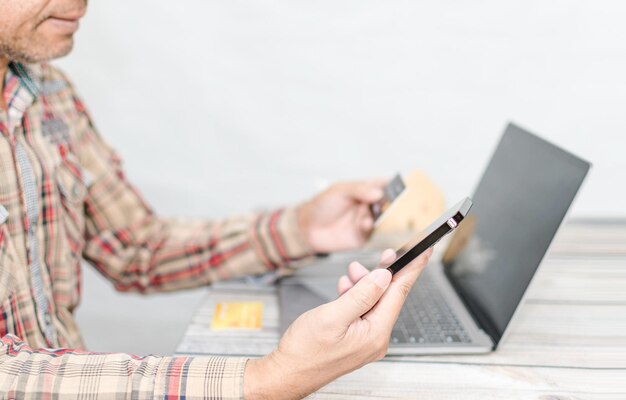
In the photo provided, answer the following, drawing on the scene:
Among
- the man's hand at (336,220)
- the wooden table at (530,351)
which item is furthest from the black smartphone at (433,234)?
the man's hand at (336,220)

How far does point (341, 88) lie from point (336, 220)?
0.60m

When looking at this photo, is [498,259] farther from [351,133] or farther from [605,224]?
[351,133]

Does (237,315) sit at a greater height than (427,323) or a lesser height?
lesser

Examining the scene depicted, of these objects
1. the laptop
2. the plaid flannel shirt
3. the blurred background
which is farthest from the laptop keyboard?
the blurred background

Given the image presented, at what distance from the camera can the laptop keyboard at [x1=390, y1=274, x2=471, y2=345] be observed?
2.83ft

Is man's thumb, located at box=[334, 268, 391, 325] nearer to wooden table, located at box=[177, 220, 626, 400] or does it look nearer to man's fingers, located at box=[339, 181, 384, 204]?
wooden table, located at box=[177, 220, 626, 400]

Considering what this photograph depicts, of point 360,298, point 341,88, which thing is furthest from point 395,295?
point 341,88

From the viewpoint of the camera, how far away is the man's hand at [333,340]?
0.67 m

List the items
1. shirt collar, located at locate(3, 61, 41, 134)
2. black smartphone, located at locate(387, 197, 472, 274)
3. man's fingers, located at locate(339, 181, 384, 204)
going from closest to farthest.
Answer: black smartphone, located at locate(387, 197, 472, 274)
shirt collar, located at locate(3, 61, 41, 134)
man's fingers, located at locate(339, 181, 384, 204)

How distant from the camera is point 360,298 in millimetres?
668

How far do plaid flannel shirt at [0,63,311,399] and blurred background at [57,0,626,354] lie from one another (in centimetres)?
55

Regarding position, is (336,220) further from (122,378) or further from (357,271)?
(122,378)

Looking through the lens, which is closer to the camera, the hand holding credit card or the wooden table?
the wooden table

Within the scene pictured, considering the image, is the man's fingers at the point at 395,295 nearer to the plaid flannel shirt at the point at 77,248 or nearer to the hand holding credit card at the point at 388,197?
the plaid flannel shirt at the point at 77,248
